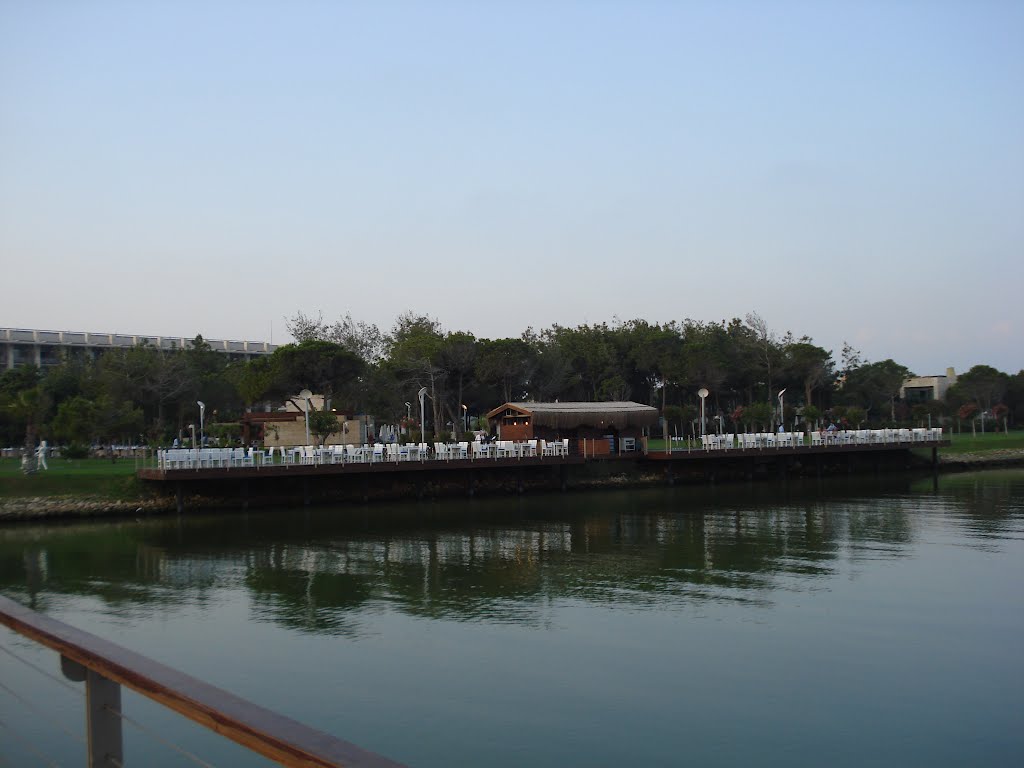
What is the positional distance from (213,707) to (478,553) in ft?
74.9

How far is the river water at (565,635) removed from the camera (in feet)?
36.2

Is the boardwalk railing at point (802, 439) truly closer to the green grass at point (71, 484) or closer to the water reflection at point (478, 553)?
the water reflection at point (478, 553)

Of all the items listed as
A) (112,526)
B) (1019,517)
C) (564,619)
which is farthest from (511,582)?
(1019,517)

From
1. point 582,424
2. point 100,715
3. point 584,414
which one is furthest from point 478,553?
point 100,715

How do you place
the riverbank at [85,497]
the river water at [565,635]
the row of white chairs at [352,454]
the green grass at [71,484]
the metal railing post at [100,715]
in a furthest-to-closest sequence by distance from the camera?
the row of white chairs at [352,454], the green grass at [71,484], the riverbank at [85,497], the river water at [565,635], the metal railing post at [100,715]

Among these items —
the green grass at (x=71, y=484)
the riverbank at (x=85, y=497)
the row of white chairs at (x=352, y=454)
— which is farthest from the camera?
the row of white chairs at (x=352, y=454)

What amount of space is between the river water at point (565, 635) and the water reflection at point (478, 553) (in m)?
0.13

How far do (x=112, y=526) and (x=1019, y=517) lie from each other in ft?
104

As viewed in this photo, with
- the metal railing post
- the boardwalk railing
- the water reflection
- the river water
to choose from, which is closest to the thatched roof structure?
the boardwalk railing

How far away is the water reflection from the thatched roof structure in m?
5.84

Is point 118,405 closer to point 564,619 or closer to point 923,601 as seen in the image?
point 564,619

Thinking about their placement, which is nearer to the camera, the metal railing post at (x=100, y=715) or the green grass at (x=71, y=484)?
the metal railing post at (x=100, y=715)

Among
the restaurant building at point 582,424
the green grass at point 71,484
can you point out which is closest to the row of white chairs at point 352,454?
the restaurant building at point 582,424

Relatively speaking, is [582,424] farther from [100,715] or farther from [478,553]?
[100,715]
